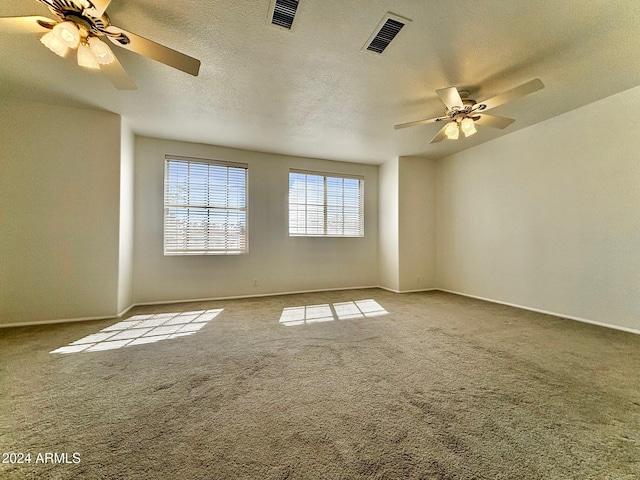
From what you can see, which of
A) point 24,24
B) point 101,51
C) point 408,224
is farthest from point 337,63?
point 408,224

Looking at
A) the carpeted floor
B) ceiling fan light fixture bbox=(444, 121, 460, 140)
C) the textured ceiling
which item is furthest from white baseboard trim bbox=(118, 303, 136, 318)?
ceiling fan light fixture bbox=(444, 121, 460, 140)

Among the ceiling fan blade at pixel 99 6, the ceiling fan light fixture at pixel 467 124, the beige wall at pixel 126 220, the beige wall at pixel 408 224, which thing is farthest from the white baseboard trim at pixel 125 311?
the ceiling fan light fixture at pixel 467 124

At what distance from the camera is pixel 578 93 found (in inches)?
120

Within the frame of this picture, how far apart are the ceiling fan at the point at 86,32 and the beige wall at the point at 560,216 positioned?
473 cm

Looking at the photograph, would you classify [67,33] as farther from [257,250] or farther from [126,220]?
[257,250]

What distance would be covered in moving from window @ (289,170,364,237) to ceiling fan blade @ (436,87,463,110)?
3133mm

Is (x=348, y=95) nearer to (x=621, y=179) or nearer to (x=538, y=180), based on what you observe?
(x=538, y=180)

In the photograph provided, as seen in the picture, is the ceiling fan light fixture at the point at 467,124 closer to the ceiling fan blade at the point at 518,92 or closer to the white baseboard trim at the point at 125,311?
the ceiling fan blade at the point at 518,92

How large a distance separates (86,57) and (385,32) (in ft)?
8.06

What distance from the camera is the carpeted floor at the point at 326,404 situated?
1202 mm

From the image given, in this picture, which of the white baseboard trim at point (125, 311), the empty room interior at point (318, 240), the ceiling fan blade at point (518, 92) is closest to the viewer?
the empty room interior at point (318, 240)

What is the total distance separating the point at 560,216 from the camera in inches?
143

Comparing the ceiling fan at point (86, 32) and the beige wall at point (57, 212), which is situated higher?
the ceiling fan at point (86, 32)

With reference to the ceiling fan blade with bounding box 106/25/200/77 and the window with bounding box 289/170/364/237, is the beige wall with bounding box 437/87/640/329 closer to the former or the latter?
the window with bounding box 289/170/364/237
